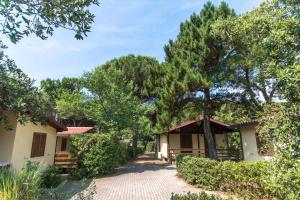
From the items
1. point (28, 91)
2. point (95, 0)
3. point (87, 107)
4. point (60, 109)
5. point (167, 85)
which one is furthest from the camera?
point (60, 109)

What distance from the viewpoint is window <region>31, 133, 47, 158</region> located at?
445 inches

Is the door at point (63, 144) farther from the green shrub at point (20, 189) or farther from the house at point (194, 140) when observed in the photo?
A: the green shrub at point (20, 189)

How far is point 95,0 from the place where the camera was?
11.8ft

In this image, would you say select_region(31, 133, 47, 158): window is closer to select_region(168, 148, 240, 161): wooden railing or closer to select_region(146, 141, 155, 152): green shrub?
select_region(168, 148, 240, 161): wooden railing

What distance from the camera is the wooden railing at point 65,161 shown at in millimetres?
13636

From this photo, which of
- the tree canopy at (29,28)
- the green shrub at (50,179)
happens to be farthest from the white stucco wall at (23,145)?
the tree canopy at (29,28)

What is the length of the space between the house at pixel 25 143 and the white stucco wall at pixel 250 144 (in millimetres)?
12370

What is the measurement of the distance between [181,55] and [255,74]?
548 centimetres

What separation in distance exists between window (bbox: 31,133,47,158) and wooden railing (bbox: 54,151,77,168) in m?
1.76

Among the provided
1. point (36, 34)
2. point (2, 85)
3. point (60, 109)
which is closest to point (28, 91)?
point (2, 85)

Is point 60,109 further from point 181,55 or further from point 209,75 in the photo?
point 209,75

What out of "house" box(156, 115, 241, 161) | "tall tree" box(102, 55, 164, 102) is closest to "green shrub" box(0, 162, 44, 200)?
"house" box(156, 115, 241, 161)

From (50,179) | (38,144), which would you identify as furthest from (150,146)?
(50,179)

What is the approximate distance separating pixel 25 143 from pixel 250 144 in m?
13.5
